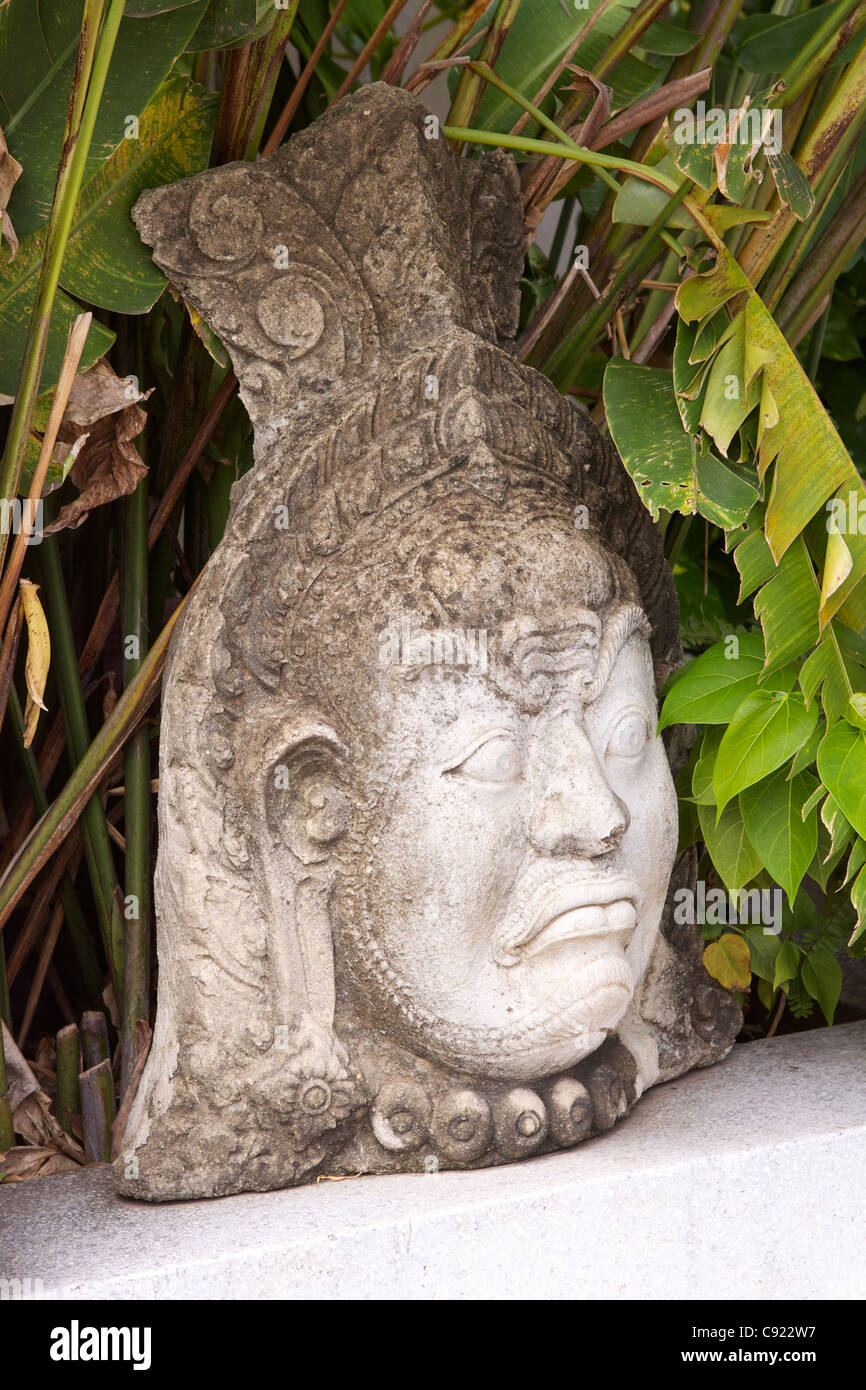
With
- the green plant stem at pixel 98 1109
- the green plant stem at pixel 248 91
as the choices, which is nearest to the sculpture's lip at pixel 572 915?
the green plant stem at pixel 98 1109

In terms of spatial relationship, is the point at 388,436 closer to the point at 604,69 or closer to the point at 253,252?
the point at 253,252

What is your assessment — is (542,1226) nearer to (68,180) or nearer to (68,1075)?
(68,1075)

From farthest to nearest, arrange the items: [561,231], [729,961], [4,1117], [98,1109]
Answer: [561,231] < [729,961] < [98,1109] < [4,1117]

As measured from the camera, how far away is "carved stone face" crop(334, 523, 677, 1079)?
1.52 meters

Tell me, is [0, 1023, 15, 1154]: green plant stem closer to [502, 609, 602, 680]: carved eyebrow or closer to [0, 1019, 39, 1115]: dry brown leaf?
[0, 1019, 39, 1115]: dry brown leaf

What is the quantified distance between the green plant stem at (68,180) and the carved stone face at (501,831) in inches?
18.3

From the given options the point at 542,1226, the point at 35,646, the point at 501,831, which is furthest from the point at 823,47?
the point at 542,1226

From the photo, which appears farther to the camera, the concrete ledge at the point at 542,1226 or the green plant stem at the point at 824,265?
the green plant stem at the point at 824,265

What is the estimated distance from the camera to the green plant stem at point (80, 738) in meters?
1.78

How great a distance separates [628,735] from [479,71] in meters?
0.85

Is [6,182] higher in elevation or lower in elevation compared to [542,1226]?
higher

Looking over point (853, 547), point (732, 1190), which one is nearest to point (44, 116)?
point (853, 547)

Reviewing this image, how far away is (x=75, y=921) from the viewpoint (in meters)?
1.95

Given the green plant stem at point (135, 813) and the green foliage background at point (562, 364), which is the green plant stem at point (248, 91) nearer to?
the green foliage background at point (562, 364)
